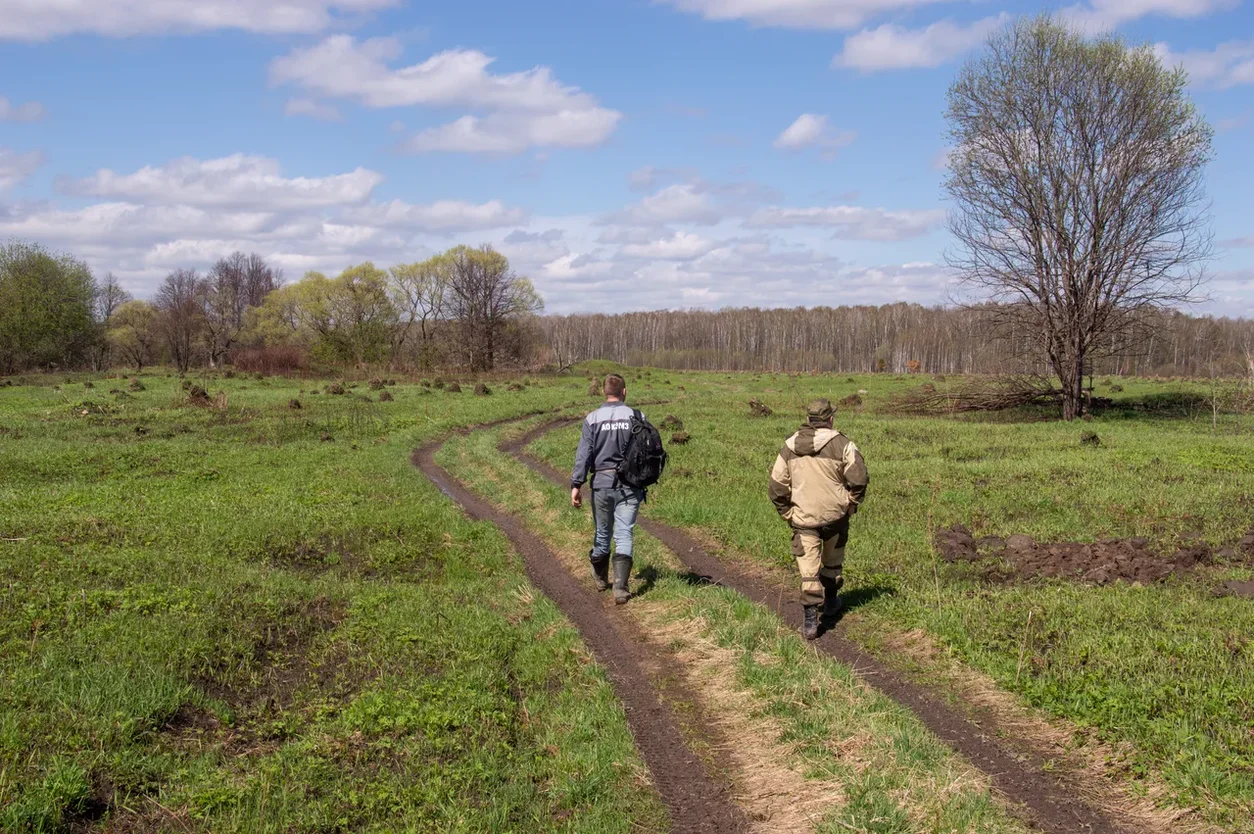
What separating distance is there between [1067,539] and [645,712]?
764 cm

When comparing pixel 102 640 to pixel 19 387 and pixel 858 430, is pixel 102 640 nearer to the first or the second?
pixel 858 430

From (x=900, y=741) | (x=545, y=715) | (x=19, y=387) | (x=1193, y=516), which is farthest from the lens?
(x=19, y=387)

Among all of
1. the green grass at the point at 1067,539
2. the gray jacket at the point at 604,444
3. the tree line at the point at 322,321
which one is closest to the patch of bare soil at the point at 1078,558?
the green grass at the point at 1067,539

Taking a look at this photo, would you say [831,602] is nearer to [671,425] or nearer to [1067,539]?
[1067,539]

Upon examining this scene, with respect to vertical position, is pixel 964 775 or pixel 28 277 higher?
pixel 28 277

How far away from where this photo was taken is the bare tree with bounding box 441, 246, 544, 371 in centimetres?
6631

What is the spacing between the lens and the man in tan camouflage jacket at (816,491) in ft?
25.5

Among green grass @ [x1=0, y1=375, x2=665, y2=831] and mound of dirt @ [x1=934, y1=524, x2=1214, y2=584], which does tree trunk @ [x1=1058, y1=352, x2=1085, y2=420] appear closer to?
mound of dirt @ [x1=934, y1=524, x2=1214, y2=584]

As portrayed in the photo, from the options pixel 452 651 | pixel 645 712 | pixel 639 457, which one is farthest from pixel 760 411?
pixel 645 712

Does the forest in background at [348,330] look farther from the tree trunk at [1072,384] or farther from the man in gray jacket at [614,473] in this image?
the man in gray jacket at [614,473]

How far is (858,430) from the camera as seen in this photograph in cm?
2422

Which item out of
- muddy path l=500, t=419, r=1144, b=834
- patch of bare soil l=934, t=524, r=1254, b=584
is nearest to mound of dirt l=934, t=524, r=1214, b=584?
patch of bare soil l=934, t=524, r=1254, b=584

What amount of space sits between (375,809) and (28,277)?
70.3 meters

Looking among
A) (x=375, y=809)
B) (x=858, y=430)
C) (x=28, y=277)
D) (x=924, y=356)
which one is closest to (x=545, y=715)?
(x=375, y=809)
